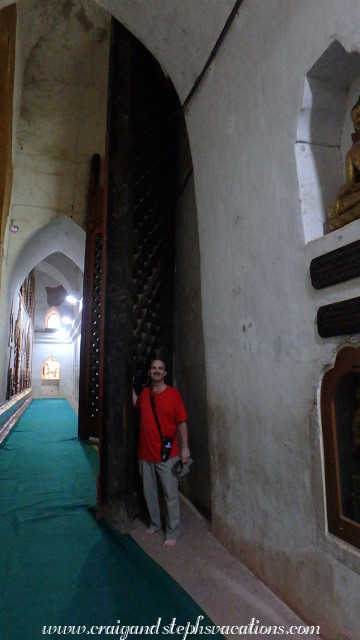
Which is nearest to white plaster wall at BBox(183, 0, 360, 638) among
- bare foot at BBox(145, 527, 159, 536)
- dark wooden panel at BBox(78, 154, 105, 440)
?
bare foot at BBox(145, 527, 159, 536)

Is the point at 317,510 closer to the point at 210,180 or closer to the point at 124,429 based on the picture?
the point at 124,429

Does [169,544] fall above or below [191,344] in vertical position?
below

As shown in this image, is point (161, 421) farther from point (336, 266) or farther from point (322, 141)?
point (322, 141)

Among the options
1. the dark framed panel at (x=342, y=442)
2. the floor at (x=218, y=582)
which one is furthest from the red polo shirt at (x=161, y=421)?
the dark framed panel at (x=342, y=442)

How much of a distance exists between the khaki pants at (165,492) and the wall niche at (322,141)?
2.16 meters

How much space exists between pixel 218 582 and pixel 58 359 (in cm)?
2142

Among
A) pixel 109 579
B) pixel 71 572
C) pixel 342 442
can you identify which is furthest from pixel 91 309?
pixel 342 442

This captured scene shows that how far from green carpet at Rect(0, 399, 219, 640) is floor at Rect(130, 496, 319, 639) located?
0.32ft

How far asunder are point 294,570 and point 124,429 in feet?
5.99

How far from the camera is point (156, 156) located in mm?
4344

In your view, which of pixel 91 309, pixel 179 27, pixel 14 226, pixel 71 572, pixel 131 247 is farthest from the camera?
pixel 91 309

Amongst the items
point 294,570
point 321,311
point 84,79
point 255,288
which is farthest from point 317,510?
point 84,79

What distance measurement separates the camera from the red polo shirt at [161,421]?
3.11m

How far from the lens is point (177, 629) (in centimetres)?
192
